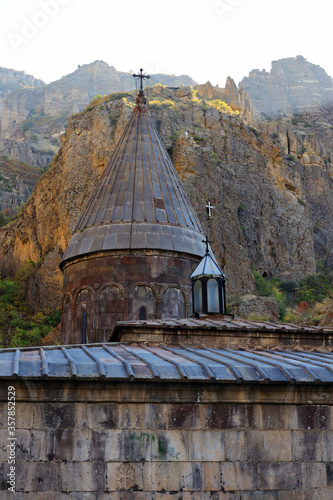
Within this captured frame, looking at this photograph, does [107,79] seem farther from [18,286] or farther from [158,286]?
[158,286]

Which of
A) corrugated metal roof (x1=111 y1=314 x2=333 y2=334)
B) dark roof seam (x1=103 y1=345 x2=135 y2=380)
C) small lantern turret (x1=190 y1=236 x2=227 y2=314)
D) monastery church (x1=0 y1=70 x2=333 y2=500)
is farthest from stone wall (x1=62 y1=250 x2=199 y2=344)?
dark roof seam (x1=103 y1=345 x2=135 y2=380)

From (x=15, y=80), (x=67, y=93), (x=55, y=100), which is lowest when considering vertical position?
(x=55, y=100)

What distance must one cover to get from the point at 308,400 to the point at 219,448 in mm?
1160

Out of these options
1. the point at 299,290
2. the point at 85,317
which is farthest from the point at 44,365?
the point at 299,290

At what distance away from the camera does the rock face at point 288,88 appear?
4129 inches

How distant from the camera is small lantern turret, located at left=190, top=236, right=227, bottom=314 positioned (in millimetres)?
11328

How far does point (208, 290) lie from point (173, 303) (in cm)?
216

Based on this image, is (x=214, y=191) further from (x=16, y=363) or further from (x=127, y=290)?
(x=16, y=363)

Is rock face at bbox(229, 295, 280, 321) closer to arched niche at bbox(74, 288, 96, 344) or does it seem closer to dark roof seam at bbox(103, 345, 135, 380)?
arched niche at bbox(74, 288, 96, 344)

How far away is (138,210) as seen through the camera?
1446cm

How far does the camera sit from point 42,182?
47.7 meters

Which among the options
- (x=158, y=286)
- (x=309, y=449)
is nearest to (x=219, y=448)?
(x=309, y=449)

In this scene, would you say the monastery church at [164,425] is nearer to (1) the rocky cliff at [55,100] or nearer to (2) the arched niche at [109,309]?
(2) the arched niche at [109,309]

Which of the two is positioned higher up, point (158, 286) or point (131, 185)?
point (131, 185)
